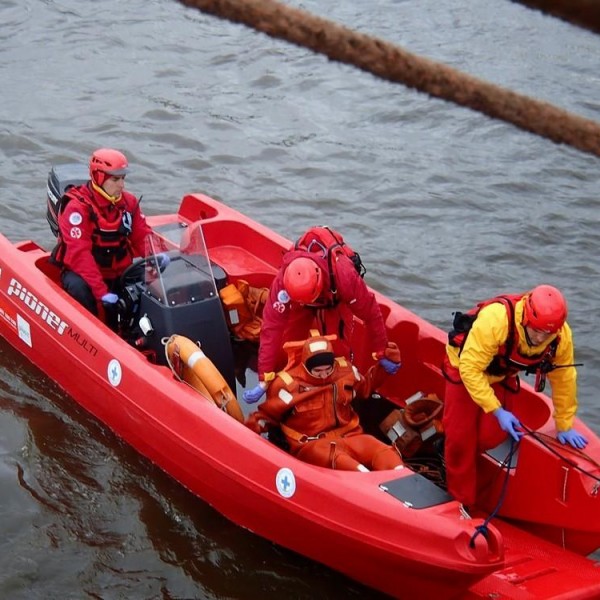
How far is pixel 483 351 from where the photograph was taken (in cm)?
486

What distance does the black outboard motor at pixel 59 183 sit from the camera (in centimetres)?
690

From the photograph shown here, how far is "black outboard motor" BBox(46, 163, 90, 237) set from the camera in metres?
6.90

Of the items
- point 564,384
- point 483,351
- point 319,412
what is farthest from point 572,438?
point 319,412

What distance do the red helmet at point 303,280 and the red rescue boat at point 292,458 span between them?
0.80 meters

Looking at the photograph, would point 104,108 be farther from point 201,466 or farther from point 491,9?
point 201,466

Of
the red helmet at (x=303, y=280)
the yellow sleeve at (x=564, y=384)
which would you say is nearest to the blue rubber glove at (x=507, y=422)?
the yellow sleeve at (x=564, y=384)

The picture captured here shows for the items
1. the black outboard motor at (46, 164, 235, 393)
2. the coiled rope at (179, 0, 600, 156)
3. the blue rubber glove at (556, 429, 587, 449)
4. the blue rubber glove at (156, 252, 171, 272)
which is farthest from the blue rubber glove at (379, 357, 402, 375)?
the coiled rope at (179, 0, 600, 156)

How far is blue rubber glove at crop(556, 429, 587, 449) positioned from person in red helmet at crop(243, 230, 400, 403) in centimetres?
117

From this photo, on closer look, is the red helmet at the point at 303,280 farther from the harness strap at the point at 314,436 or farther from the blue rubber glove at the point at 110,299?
the blue rubber glove at the point at 110,299

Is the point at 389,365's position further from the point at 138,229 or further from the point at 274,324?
the point at 138,229

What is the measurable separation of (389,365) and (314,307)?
0.61m

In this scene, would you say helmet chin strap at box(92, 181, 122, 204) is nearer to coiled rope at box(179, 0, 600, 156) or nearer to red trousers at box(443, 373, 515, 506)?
red trousers at box(443, 373, 515, 506)

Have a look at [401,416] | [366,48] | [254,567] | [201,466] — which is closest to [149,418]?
[201,466]

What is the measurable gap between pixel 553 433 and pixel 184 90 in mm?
8671
